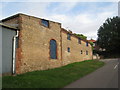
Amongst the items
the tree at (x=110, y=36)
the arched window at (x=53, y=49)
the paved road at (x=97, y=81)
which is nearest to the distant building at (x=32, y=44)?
the arched window at (x=53, y=49)

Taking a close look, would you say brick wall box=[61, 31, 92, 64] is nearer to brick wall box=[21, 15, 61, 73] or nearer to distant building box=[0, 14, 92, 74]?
distant building box=[0, 14, 92, 74]

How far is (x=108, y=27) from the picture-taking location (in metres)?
52.6

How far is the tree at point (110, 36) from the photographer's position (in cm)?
4911

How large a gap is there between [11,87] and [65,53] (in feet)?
47.7

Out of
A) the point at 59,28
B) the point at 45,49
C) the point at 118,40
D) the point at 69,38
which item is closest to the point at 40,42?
the point at 45,49

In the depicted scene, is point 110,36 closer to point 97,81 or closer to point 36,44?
point 36,44

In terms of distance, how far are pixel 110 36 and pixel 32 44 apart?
125ft

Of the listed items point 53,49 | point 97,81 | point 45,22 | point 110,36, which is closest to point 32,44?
point 45,22

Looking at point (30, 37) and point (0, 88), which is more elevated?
point (30, 37)

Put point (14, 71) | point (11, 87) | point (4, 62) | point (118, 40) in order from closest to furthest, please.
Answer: point (11, 87), point (4, 62), point (14, 71), point (118, 40)

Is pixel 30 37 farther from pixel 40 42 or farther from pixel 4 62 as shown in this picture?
pixel 4 62

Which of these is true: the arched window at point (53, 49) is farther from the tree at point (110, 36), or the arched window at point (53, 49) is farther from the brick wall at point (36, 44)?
the tree at point (110, 36)

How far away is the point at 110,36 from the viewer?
50312 mm

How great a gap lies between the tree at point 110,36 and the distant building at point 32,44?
28.2 meters
